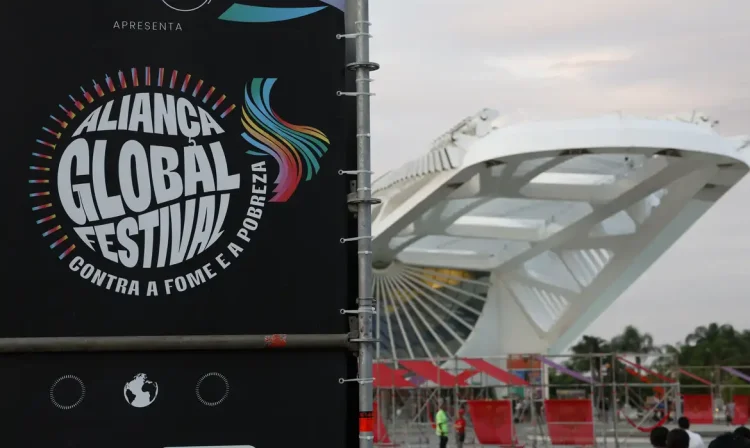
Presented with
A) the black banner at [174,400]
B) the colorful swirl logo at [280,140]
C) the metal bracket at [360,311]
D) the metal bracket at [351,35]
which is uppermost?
the metal bracket at [351,35]

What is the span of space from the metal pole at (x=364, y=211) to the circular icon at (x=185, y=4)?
0.81 m

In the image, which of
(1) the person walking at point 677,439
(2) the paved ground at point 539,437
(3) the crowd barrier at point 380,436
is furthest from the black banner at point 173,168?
(3) the crowd barrier at point 380,436

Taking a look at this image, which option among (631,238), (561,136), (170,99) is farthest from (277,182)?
(631,238)

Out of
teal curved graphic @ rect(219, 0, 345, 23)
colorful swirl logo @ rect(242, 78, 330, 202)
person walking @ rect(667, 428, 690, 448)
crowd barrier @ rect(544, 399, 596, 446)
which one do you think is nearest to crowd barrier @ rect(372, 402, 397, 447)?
crowd barrier @ rect(544, 399, 596, 446)

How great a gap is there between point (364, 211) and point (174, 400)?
1.34 metres

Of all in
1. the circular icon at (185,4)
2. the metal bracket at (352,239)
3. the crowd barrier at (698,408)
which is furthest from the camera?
the crowd barrier at (698,408)

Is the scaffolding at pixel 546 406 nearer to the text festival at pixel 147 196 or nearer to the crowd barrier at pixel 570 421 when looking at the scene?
the crowd barrier at pixel 570 421

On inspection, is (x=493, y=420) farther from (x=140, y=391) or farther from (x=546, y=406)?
(x=140, y=391)

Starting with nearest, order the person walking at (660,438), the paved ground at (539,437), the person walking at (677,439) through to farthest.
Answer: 1. the person walking at (677,439)
2. the person walking at (660,438)
3. the paved ground at (539,437)

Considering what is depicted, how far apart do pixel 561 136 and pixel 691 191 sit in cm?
1043

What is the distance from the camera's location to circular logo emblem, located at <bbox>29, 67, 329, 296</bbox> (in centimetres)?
550

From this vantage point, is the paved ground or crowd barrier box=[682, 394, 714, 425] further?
crowd barrier box=[682, 394, 714, 425]

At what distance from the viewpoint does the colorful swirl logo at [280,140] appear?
568 cm

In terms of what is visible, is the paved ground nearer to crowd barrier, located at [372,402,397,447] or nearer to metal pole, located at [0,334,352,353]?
crowd barrier, located at [372,402,397,447]
